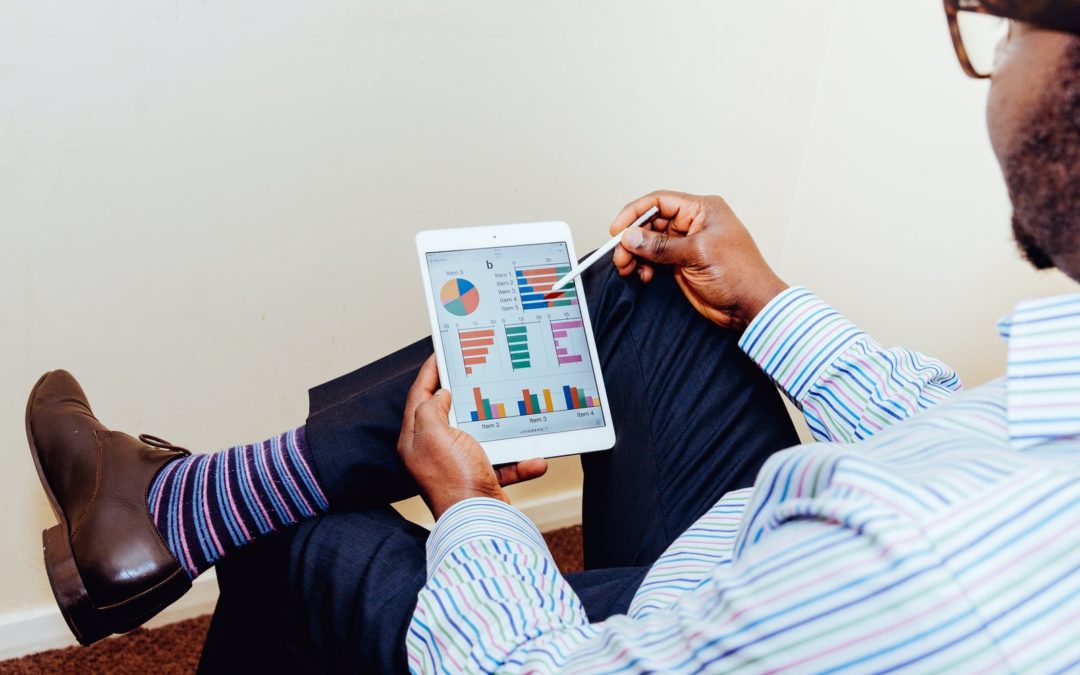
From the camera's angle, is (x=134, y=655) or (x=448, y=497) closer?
(x=448, y=497)

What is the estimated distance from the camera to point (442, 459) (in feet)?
2.48

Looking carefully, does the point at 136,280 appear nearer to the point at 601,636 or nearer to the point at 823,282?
the point at 601,636

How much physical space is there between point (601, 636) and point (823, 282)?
1012 mm

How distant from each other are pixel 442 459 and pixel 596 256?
10.9 inches

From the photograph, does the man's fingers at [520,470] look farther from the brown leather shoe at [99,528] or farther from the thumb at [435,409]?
the brown leather shoe at [99,528]

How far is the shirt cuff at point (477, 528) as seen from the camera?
64 cm

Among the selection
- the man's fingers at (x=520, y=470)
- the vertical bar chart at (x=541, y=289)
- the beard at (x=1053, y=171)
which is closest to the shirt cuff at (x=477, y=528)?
the man's fingers at (x=520, y=470)

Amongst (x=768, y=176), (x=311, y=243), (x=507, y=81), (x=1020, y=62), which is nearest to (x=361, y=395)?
(x=311, y=243)

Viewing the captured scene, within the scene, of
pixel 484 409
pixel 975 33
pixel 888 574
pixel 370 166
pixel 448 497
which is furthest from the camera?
pixel 370 166

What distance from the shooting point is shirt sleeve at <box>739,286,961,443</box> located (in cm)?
77

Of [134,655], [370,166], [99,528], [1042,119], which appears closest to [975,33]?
[1042,119]

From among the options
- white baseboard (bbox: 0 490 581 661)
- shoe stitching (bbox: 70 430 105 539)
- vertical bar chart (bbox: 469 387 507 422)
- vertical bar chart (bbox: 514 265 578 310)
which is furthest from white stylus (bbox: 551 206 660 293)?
white baseboard (bbox: 0 490 581 661)

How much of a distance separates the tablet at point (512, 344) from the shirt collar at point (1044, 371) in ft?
1.48

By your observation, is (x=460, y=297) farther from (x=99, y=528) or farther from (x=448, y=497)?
(x=99, y=528)
